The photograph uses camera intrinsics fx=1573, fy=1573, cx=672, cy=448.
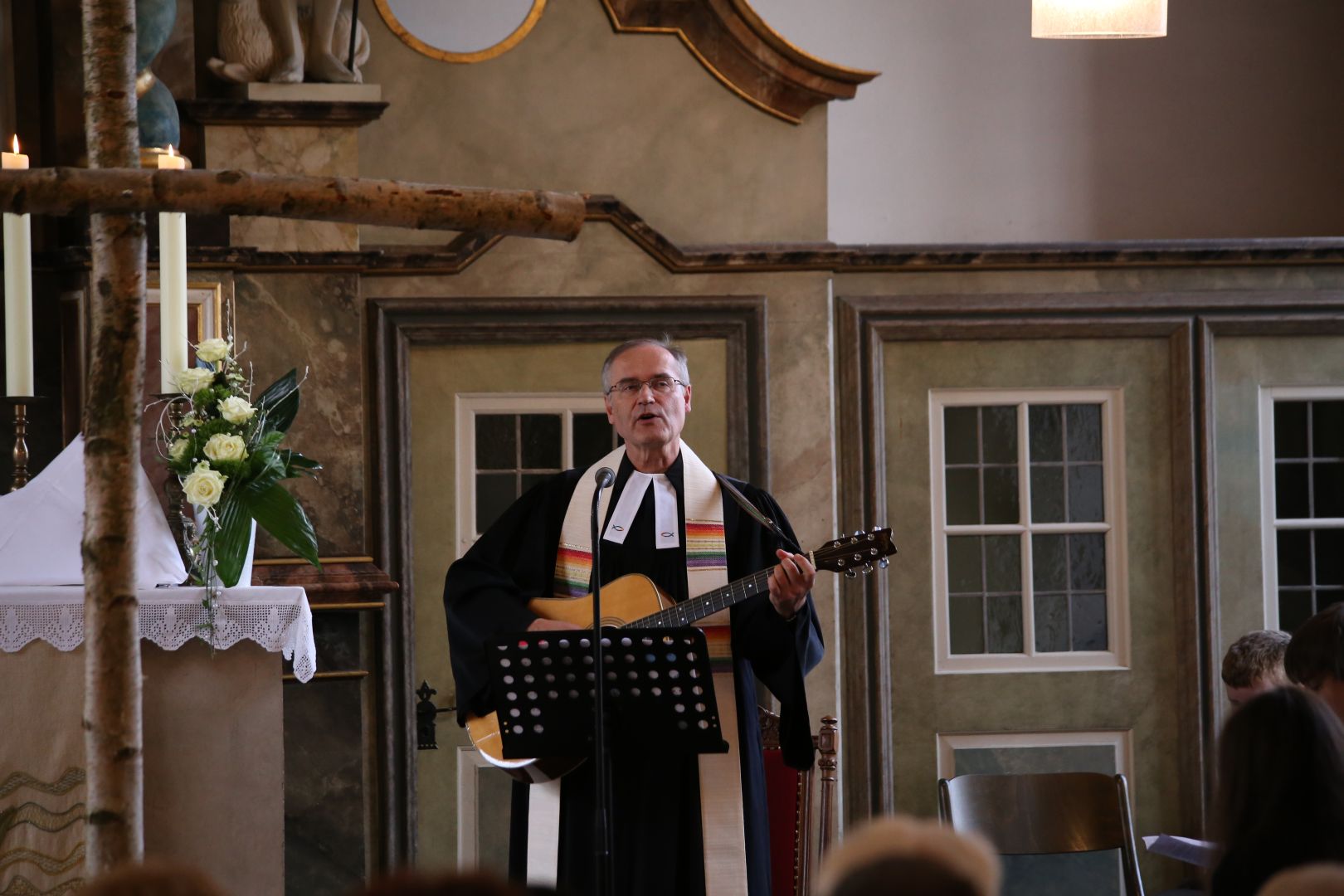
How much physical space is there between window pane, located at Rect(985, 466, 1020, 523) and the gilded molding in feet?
5.16

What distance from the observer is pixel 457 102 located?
5.86 m

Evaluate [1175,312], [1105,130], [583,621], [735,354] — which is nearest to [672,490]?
[583,621]

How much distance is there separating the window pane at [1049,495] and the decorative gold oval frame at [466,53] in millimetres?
2605

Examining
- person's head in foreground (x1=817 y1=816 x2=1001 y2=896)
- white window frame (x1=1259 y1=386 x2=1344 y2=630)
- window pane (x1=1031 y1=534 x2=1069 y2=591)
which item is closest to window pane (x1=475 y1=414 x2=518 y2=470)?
window pane (x1=1031 y1=534 x2=1069 y2=591)

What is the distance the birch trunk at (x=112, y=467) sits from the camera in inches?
104

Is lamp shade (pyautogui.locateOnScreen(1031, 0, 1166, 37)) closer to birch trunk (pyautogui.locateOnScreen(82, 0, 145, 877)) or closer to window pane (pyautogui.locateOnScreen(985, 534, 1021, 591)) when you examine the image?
window pane (pyautogui.locateOnScreen(985, 534, 1021, 591))

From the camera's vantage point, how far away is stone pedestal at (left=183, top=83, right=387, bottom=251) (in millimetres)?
5391

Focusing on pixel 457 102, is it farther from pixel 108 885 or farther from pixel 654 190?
pixel 108 885

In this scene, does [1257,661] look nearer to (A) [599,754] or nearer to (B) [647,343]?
(B) [647,343]

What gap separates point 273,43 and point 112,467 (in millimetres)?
3141

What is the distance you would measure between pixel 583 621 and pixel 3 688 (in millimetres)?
1416

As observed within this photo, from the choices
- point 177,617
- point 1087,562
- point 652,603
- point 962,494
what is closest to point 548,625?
point 652,603

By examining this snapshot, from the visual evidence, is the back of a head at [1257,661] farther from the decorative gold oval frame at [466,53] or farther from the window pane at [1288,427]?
the decorative gold oval frame at [466,53]

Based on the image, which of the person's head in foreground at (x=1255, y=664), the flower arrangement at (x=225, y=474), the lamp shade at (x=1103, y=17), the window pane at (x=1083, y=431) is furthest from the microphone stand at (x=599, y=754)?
the window pane at (x=1083, y=431)
